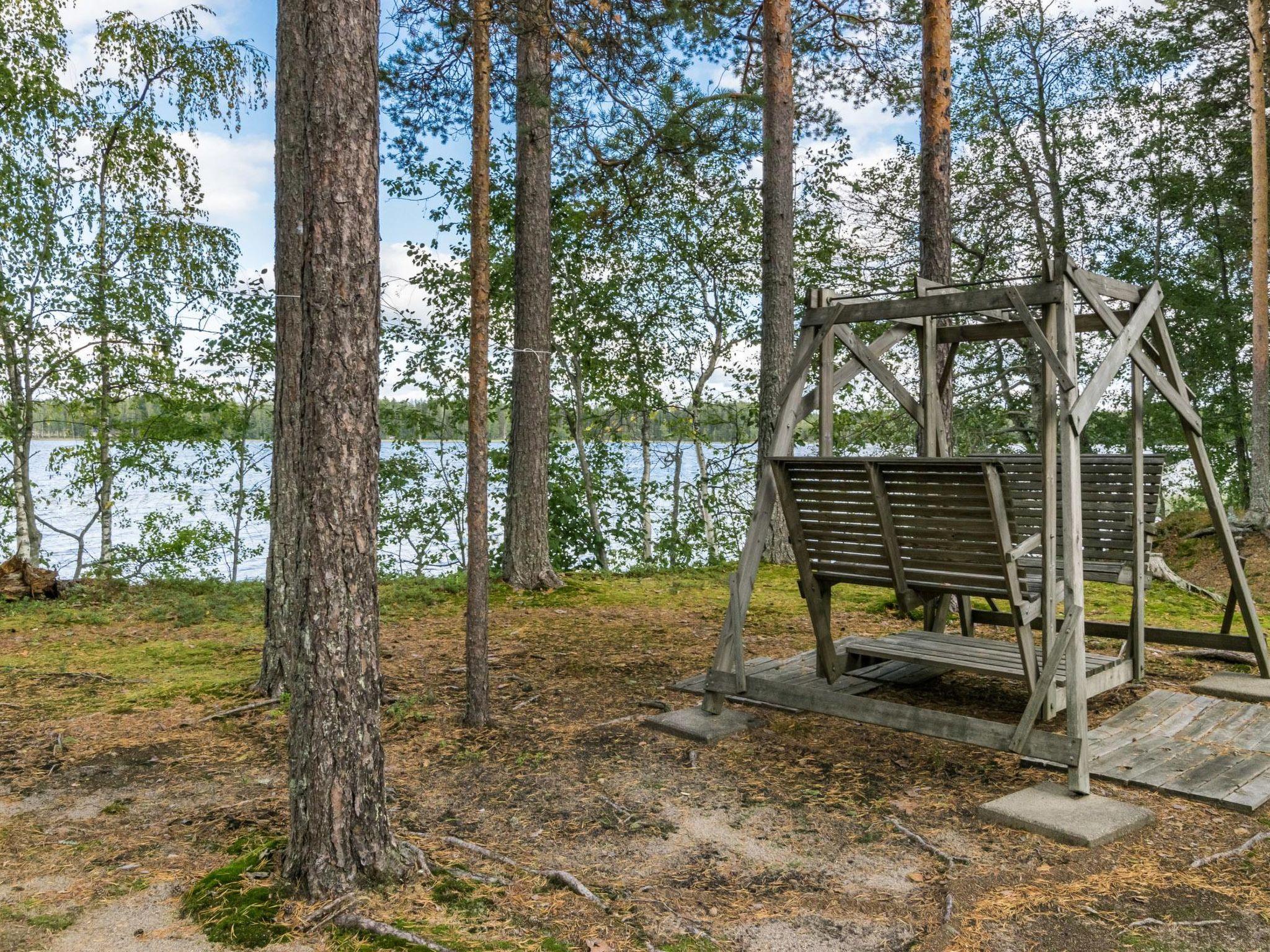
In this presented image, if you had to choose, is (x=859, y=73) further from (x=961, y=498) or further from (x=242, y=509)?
(x=242, y=509)

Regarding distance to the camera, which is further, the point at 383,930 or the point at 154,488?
the point at 154,488

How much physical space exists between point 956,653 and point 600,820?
246 cm

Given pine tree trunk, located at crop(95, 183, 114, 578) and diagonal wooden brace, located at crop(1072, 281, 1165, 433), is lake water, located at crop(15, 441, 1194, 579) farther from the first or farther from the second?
diagonal wooden brace, located at crop(1072, 281, 1165, 433)

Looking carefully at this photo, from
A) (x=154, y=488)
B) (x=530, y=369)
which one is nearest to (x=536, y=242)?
(x=530, y=369)

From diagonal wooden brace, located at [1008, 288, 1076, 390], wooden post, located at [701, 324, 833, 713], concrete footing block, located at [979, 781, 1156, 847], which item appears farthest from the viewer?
wooden post, located at [701, 324, 833, 713]

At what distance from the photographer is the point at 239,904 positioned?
2859mm

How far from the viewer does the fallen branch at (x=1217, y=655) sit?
251 inches

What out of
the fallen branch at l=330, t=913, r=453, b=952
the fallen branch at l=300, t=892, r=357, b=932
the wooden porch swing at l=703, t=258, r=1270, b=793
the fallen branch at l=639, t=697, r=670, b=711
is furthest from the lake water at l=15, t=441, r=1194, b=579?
the fallen branch at l=330, t=913, r=453, b=952

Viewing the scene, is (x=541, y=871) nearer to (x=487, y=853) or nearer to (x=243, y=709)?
(x=487, y=853)

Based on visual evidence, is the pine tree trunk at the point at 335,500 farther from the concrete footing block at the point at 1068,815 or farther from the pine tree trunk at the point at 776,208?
the pine tree trunk at the point at 776,208

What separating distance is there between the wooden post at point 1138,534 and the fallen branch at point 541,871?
12.2 ft

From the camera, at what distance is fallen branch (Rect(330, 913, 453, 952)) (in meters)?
2.57

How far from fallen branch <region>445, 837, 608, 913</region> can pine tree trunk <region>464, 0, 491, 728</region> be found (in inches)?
57.0

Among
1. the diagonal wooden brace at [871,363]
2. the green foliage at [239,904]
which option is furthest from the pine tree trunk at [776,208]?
the green foliage at [239,904]
